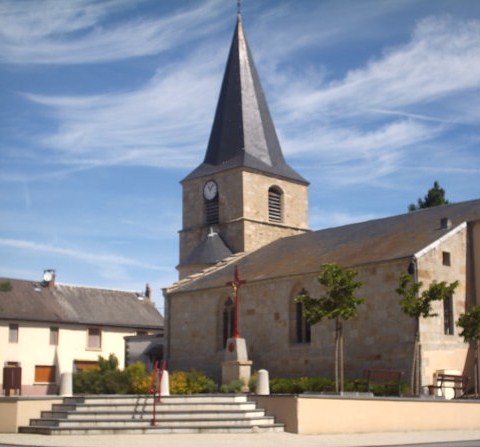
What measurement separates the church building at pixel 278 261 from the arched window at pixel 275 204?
6cm

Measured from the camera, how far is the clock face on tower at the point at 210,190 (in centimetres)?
4178

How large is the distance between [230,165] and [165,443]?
2632 centimetres

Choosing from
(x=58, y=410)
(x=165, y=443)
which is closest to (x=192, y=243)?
(x=58, y=410)

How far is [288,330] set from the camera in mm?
30406

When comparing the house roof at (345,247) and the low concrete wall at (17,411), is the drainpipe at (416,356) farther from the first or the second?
the low concrete wall at (17,411)

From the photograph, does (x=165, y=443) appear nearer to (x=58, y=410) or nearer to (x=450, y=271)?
(x=58, y=410)

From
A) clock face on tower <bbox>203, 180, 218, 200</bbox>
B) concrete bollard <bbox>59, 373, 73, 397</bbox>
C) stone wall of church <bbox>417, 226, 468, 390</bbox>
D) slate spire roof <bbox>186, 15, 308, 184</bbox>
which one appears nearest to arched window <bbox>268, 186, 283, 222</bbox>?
slate spire roof <bbox>186, 15, 308, 184</bbox>

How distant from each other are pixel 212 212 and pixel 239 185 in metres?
2.48

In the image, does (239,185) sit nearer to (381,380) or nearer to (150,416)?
(381,380)

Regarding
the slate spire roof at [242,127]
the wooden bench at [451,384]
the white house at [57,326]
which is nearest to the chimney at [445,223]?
the wooden bench at [451,384]

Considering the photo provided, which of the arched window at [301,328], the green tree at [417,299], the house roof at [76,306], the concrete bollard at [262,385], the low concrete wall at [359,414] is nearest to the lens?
the low concrete wall at [359,414]

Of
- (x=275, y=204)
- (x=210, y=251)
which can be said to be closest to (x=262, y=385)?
(x=210, y=251)

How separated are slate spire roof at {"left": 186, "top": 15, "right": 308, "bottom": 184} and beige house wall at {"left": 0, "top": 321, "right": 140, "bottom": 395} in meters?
10.7

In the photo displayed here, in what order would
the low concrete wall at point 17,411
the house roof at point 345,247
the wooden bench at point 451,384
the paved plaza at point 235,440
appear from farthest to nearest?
the house roof at point 345,247
the wooden bench at point 451,384
the low concrete wall at point 17,411
the paved plaza at point 235,440
